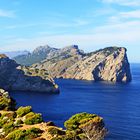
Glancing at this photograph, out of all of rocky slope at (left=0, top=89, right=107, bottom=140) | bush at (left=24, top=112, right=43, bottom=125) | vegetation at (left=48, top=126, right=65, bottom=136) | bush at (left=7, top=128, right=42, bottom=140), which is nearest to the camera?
bush at (left=7, top=128, right=42, bottom=140)

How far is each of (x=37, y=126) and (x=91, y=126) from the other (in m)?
8.34

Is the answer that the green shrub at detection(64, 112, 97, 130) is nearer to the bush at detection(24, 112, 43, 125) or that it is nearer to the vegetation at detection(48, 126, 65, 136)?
the bush at detection(24, 112, 43, 125)

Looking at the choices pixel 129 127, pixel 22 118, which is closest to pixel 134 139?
pixel 129 127

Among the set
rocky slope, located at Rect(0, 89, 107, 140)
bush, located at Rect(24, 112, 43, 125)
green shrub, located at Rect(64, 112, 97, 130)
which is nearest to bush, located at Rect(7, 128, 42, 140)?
rocky slope, located at Rect(0, 89, 107, 140)

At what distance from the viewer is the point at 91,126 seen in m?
63.2

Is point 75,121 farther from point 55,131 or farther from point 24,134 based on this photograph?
point 24,134

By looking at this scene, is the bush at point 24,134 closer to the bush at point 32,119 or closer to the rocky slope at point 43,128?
the rocky slope at point 43,128

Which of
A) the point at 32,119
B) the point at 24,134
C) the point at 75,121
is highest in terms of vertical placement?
the point at 32,119

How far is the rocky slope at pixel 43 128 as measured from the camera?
55.7 meters

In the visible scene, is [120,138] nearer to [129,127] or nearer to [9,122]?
[129,127]

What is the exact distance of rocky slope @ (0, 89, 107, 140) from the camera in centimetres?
5575

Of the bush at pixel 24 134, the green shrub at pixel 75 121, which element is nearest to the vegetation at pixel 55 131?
the bush at pixel 24 134

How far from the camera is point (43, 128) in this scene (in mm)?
60125

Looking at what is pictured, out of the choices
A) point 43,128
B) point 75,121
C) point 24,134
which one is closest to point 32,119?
point 43,128
